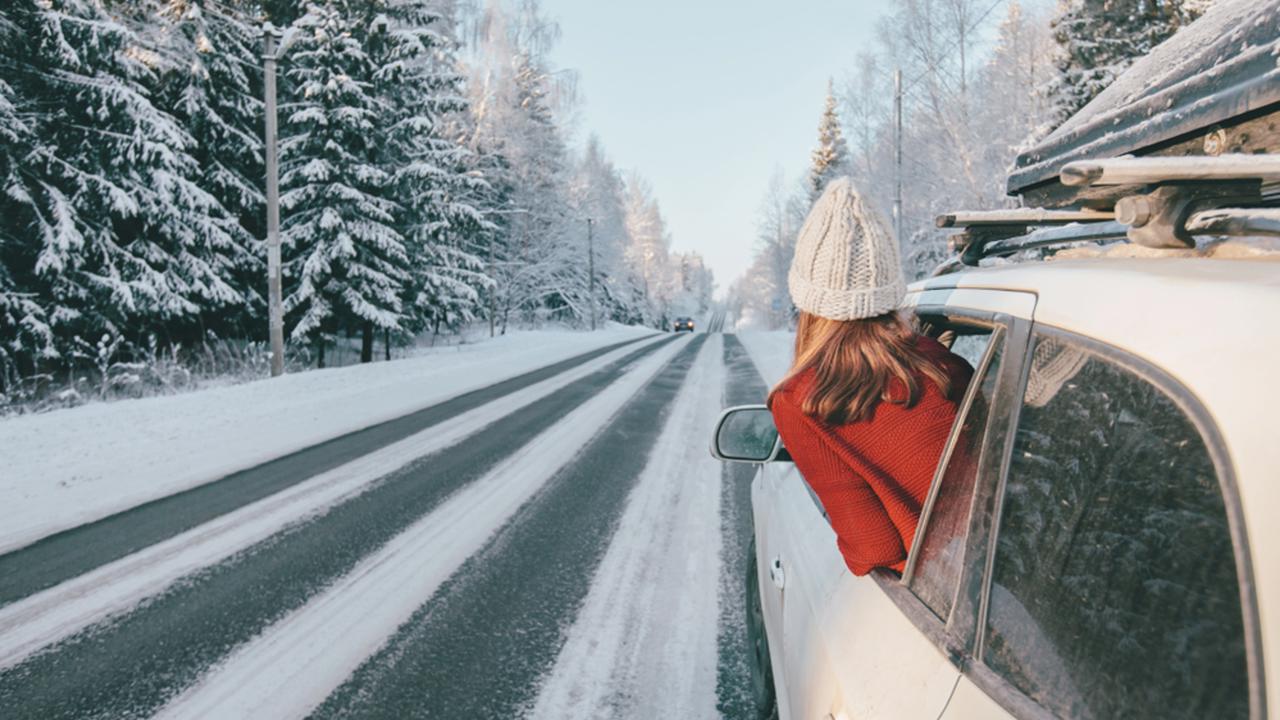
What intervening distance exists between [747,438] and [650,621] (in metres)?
1.40

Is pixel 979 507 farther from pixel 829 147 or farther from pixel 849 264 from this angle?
pixel 829 147

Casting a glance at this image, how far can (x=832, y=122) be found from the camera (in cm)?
4638

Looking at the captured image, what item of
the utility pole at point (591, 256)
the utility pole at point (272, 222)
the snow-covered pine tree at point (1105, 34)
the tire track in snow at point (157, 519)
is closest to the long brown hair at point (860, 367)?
the tire track in snow at point (157, 519)

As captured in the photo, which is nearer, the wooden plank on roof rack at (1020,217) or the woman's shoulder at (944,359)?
the woman's shoulder at (944,359)

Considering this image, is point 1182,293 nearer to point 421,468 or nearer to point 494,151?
point 421,468

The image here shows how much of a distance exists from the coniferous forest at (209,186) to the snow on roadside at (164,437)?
8.77ft

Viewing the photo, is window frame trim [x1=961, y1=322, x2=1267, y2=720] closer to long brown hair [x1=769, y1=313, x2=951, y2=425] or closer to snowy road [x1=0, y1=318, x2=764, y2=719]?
long brown hair [x1=769, y1=313, x2=951, y2=425]

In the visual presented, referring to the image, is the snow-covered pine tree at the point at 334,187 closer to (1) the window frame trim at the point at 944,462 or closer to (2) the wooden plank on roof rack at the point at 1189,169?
(1) the window frame trim at the point at 944,462

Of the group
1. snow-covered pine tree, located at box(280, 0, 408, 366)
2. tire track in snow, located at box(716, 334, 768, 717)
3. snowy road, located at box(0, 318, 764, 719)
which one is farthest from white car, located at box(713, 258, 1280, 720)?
snow-covered pine tree, located at box(280, 0, 408, 366)

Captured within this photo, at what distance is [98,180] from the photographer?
13195 millimetres

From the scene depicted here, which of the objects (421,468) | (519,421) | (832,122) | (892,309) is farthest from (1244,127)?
(832,122)

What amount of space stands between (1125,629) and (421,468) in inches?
262

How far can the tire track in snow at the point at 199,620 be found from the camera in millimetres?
2918

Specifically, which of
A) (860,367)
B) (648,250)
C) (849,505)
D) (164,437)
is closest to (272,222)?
(164,437)
